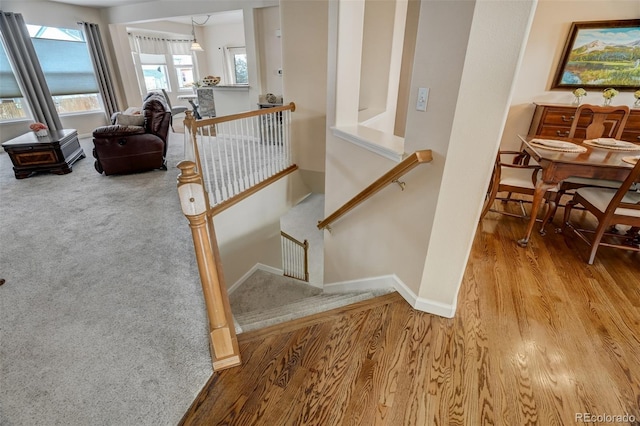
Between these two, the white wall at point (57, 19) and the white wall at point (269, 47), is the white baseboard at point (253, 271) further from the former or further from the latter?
the white wall at point (57, 19)

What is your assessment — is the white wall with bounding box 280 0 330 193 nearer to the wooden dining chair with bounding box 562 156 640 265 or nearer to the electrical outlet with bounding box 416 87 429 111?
the electrical outlet with bounding box 416 87 429 111

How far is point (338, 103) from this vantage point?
237 centimetres

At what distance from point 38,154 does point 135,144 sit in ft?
4.04

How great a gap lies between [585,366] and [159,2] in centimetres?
777

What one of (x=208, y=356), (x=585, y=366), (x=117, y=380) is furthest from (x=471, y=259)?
(x=117, y=380)

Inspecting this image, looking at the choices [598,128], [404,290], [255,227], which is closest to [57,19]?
[255,227]

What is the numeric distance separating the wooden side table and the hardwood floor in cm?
411

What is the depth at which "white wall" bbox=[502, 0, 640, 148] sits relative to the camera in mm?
3373

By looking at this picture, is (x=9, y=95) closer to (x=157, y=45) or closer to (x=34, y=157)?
(x=34, y=157)

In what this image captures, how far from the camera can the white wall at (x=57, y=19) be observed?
16.5 ft

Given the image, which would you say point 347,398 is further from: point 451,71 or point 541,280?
point 541,280

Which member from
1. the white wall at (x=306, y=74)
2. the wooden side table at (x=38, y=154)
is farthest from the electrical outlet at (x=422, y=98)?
the wooden side table at (x=38, y=154)

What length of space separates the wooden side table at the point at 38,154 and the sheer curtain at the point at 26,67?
6.95 ft

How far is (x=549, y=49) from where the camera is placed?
3699 millimetres
